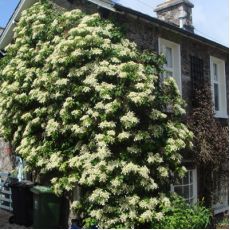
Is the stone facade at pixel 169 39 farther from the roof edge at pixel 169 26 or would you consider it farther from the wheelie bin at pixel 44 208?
the wheelie bin at pixel 44 208

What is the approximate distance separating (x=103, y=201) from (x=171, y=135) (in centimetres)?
229

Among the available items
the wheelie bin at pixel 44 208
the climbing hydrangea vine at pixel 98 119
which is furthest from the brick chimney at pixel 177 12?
the wheelie bin at pixel 44 208

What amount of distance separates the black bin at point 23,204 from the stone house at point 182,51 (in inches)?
157

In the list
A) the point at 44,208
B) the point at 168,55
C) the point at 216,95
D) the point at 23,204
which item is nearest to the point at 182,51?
the point at 168,55

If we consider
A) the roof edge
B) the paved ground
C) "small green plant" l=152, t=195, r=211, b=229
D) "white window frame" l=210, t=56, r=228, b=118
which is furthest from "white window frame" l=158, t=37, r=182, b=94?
the paved ground

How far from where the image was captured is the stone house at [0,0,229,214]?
38.4 feet

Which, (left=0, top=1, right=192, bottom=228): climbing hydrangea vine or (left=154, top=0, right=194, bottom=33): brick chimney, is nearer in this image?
(left=0, top=1, right=192, bottom=228): climbing hydrangea vine

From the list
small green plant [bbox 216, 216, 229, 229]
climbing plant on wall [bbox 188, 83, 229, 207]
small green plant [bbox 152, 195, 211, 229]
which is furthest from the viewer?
climbing plant on wall [bbox 188, 83, 229, 207]

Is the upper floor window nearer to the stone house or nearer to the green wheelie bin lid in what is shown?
the stone house

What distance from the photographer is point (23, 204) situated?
11031 mm

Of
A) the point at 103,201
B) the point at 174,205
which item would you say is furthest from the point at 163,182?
the point at 103,201

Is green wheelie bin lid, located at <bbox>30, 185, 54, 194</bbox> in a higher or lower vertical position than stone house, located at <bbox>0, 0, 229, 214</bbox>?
lower

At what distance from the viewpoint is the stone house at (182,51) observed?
11702mm

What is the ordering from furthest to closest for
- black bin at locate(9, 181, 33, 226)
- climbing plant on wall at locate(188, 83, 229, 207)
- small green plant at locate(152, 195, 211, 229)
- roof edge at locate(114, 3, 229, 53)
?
climbing plant on wall at locate(188, 83, 229, 207), roof edge at locate(114, 3, 229, 53), black bin at locate(9, 181, 33, 226), small green plant at locate(152, 195, 211, 229)
